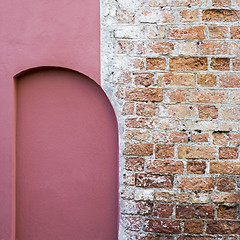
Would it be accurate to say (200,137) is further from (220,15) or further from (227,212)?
(220,15)

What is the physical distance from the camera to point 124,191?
1615 mm

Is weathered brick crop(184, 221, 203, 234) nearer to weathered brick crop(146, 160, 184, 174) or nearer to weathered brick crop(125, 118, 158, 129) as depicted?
weathered brick crop(146, 160, 184, 174)

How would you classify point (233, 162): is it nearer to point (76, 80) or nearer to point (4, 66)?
point (76, 80)

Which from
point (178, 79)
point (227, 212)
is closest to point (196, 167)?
point (227, 212)

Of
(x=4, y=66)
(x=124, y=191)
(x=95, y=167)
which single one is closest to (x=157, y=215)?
(x=124, y=191)

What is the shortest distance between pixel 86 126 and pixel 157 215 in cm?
71

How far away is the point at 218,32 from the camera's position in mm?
1536

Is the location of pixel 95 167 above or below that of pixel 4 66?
below

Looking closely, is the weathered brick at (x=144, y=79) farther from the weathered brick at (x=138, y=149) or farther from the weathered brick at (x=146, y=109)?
the weathered brick at (x=138, y=149)

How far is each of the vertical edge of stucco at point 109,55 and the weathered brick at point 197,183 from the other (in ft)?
1.25

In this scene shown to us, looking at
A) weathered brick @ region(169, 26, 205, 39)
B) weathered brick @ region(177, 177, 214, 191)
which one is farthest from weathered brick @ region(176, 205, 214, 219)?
weathered brick @ region(169, 26, 205, 39)

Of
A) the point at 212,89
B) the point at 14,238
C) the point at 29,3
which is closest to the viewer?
the point at 212,89

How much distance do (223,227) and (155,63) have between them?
1.06 meters

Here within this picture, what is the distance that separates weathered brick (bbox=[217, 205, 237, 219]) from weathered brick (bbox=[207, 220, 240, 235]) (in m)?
0.04
